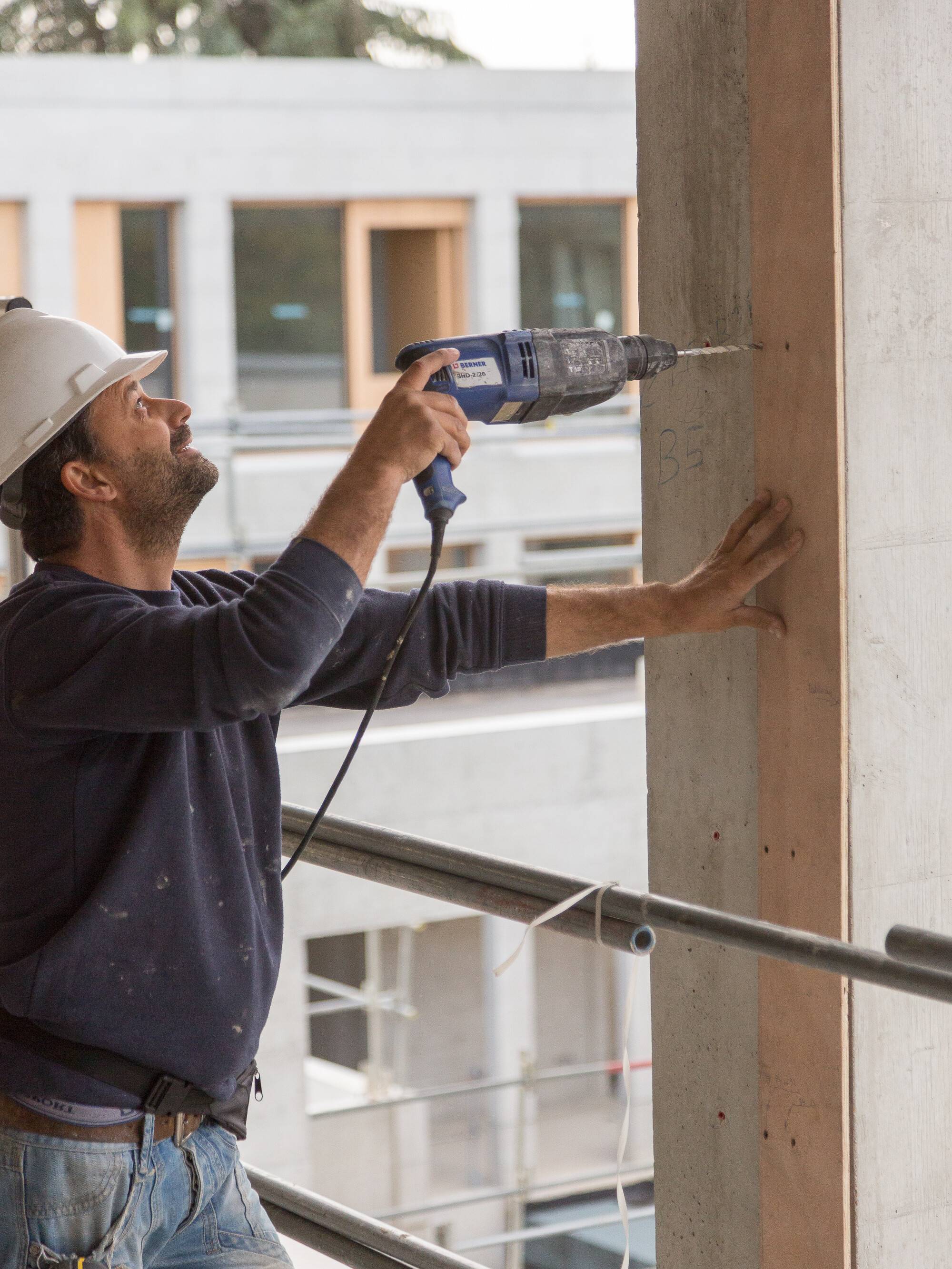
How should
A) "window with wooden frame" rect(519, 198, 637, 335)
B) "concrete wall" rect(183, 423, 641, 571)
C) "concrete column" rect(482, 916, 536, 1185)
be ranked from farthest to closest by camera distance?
1. "window with wooden frame" rect(519, 198, 637, 335)
2. "concrete column" rect(482, 916, 536, 1185)
3. "concrete wall" rect(183, 423, 641, 571)

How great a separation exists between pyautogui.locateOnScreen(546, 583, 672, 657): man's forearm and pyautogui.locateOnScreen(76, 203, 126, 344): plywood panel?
30.8 ft

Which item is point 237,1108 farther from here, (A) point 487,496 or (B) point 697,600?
(A) point 487,496

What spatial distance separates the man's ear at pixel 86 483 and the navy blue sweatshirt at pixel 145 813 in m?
0.09

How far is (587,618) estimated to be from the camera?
6.46 ft

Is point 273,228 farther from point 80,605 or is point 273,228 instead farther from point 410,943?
point 80,605

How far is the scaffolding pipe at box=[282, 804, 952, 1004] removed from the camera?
1430mm

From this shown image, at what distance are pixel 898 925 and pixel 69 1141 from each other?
3.06 feet

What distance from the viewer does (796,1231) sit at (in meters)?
1.87

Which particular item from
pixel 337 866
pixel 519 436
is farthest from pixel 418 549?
pixel 337 866

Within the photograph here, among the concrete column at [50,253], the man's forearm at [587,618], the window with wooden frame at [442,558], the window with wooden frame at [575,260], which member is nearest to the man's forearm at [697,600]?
the man's forearm at [587,618]

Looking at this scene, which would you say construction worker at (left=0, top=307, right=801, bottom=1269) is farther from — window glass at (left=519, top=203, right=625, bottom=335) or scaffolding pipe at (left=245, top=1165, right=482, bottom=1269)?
window glass at (left=519, top=203, right=625, bottom=335)

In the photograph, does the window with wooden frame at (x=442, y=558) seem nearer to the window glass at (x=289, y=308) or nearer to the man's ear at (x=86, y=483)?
the window glass at (x=289, y=308)

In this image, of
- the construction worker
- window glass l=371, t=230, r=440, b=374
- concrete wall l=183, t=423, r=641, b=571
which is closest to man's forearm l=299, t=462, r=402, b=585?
the construction worker

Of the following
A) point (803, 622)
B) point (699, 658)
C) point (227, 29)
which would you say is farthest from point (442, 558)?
point (803, 622)
